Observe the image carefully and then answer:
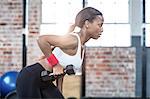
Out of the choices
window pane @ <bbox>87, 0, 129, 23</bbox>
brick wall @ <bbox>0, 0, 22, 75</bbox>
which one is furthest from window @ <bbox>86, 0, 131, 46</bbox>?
brick wall @ <bbox>0, 0, 22, 75</bbox>

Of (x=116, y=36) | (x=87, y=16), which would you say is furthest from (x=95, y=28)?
(x=116, y=36)

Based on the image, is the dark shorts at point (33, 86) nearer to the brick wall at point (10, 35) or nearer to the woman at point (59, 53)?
the woman at point (59, 53)

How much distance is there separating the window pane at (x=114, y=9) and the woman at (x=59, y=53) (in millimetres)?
3862

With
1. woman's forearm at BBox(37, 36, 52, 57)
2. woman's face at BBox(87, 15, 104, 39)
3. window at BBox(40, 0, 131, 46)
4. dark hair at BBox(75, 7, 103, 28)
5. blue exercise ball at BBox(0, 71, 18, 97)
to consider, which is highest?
window at BBox(40, 0, 131, 46)

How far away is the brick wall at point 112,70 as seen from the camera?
19.1ft

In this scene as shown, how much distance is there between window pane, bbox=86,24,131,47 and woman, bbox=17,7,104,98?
3.80m

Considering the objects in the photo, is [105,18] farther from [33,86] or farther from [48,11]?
[33,86]

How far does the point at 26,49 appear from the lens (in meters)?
5.88

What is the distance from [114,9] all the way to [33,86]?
4.05m

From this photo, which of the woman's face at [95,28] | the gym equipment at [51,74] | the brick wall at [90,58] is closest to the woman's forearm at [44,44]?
the gym equipment at [51,74]

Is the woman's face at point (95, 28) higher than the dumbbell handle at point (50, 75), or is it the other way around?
the woman's face at point (95, 28)

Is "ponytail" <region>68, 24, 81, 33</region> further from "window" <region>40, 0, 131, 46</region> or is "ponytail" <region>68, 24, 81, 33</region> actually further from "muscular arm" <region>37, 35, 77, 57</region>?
"window" <region>40, 0, 131, 46</region>

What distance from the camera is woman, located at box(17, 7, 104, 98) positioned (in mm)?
2029

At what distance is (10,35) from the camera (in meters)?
5.90
